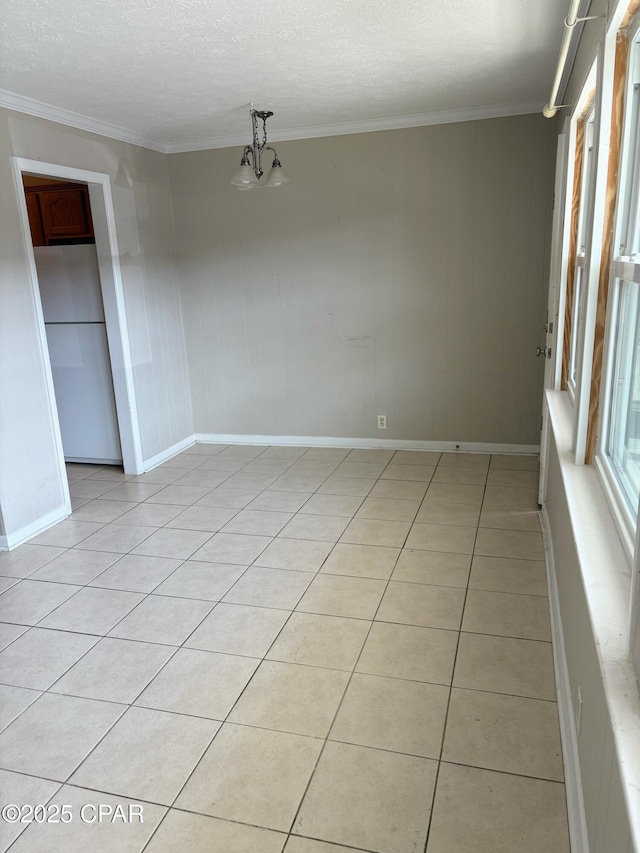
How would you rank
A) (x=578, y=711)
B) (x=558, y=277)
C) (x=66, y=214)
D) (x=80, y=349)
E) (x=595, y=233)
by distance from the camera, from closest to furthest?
(x=578, y=711), (x=595, y=233), (x=558, y=277), (x=66, y=214), (x=80, y=349)

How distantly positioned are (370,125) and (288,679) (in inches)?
145

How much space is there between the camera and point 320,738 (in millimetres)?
1967

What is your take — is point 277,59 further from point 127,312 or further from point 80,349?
point 80,349

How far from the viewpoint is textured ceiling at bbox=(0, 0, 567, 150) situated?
2432 mm

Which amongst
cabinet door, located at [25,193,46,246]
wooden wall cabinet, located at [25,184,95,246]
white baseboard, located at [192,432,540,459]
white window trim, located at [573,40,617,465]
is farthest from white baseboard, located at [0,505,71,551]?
white window trim, located at [573,40,617,465]

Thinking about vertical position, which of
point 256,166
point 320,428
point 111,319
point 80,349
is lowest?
point 320,428

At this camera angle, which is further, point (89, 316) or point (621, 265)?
point (89, 316)

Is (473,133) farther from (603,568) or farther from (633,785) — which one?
(633,785)

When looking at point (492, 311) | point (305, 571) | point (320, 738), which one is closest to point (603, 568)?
point (320, 738)

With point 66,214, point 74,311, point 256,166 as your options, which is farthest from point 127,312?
point 256,166

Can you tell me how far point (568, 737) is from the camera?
1.85 meters

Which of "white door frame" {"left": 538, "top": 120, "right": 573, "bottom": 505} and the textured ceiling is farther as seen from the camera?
"white door frame" {"left": 538, "top": 120, "right": 573, "bottom": 505}

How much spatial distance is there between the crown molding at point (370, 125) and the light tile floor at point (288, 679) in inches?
96.5

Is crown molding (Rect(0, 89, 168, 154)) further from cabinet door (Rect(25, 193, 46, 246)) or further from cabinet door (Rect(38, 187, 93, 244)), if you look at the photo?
cabinet door (Rect(25, 193, 46, 246))
